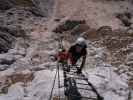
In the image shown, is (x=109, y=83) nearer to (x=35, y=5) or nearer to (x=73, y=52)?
(x=73, y=52)

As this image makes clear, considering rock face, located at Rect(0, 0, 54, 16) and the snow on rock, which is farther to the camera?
rock face, located at Rect(0, 0, 54, 16)

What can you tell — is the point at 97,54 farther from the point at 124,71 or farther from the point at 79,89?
the point at 79,89

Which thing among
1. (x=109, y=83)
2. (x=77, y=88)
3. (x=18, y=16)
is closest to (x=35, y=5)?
(x=18, y=16)

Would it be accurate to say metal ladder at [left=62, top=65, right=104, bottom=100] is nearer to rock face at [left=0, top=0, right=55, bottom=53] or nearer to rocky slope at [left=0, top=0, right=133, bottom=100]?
rocky slope at [left=0, top=0, right=133, bottom=100]

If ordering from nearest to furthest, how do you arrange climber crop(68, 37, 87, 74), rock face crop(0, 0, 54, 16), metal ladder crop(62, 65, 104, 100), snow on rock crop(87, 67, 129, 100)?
metal ladder crop(62, 65, 104, 100) < climber crop(68, 37, 87, 74) < snow on rock crop(87, 67, 129, 100) < rock face crop(0, 0, 54, 16)

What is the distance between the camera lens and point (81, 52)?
17078mm

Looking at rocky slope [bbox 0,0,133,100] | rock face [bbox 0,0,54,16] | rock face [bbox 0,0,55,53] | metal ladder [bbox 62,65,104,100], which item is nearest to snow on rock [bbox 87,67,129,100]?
rocky slope [bbox 0,0,133,100]

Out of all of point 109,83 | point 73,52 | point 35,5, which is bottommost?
point 109,83

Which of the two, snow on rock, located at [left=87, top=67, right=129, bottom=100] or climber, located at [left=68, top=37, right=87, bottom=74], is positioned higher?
climber, located at [left=68, top=37, right=87, bottom=74]

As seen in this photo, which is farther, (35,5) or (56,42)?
(35,5)

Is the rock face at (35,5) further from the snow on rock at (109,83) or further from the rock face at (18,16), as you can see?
the snow on rock at (109,83)

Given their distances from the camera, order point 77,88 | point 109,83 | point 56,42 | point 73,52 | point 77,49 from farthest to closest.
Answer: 1. point 56,42
2. point 109,83
3. point 77,88
4. point 73,52
5. point 77,49

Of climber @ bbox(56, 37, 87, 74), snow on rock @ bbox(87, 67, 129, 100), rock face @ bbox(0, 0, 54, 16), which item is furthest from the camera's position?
rock face @ bbox(0, 0, 54, 16)

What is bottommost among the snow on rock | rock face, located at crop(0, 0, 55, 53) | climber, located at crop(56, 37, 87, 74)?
the snow on rock
